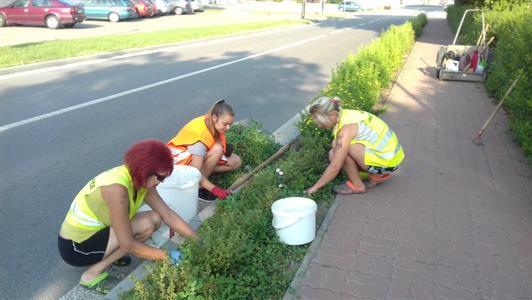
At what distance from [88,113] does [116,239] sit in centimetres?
495

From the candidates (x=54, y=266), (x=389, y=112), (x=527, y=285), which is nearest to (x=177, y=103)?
(x=389, y=112)

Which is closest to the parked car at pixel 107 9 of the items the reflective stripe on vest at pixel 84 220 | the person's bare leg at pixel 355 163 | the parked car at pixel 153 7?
the parked car at pixel 153 7

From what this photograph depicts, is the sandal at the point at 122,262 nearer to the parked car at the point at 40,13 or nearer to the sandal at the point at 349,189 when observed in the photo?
the sandal at the point at 349,189

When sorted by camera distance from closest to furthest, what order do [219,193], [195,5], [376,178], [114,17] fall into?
1. [219,193]
2. [376,178]
3. [114,17]
4. [195,5]

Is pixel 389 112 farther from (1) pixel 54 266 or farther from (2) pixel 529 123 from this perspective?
(1) pixel 54 266

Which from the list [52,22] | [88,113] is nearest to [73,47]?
[88,113]

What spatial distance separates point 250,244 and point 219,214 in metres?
0.77

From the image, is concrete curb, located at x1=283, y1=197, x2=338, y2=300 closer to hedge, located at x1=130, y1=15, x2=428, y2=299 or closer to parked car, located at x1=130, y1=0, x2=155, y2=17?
hedge, located at x1=130, y1=15, x2=428, y2=299

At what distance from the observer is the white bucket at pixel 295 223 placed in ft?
11.8

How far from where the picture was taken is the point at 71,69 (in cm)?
1180

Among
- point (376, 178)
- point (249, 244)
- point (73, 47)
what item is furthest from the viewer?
point (73, 47)

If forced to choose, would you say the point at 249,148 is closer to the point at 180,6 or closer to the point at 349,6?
the point at 180,6

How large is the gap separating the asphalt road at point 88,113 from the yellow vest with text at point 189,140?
1170mm

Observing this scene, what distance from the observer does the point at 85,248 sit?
125 inches
